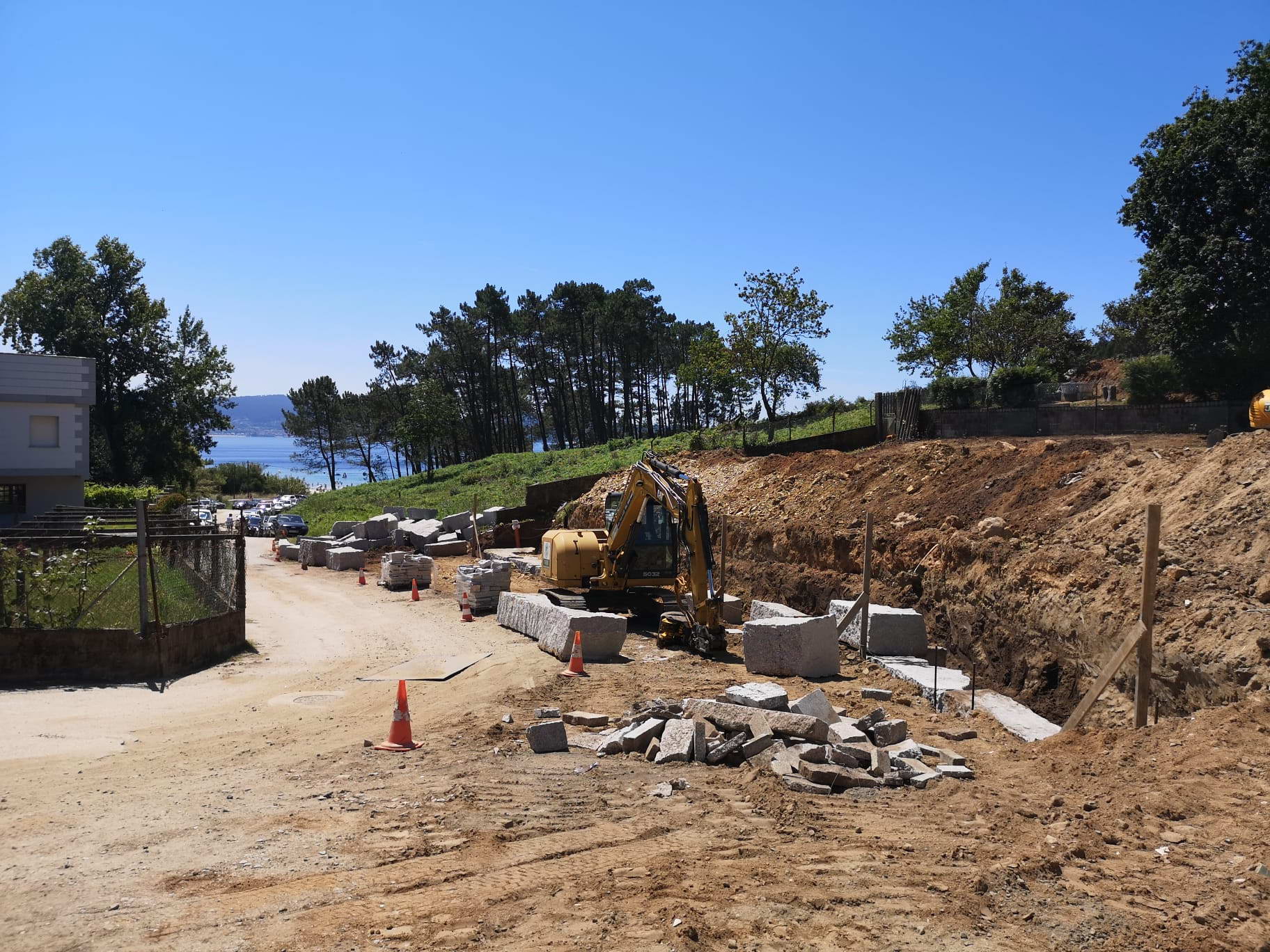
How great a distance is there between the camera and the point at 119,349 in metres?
54.4

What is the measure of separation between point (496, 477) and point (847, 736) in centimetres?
4368

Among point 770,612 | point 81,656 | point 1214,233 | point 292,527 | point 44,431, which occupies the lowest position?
point 770,612

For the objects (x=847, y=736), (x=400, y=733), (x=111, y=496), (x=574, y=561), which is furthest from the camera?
(x=111, y=496)

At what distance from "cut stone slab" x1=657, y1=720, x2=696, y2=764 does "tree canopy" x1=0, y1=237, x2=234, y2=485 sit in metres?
51.9

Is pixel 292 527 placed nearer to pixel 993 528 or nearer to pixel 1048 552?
pixel 993 528

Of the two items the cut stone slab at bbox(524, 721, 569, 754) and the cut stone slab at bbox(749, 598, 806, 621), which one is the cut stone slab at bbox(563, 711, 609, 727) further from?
the cut stone slab at bbox(749, 598, 806, 621)

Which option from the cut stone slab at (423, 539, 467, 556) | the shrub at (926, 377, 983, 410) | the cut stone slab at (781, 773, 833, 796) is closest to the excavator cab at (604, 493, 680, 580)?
the cut stone slab at (781, 773, 833, 796)

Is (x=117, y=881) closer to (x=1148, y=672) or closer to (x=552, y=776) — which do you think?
(x=552, y=776)

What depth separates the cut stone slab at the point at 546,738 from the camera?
10.1 metres

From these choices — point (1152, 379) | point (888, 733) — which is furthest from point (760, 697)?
point (1152, 379)

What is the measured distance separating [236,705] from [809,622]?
332 inches

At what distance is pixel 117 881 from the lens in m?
6.61

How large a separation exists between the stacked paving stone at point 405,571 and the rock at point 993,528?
48.0 feet

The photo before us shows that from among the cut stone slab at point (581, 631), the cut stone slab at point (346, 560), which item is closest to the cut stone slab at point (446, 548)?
the cut stone slab at point (346, 560)
